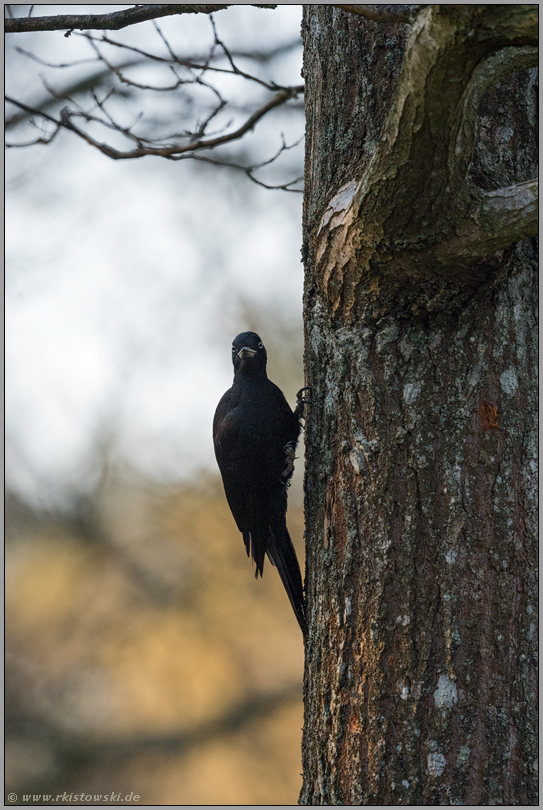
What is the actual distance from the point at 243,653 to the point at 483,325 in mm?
4082

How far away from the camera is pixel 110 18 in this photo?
2.01 metres

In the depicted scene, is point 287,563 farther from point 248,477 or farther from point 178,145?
point 178,145

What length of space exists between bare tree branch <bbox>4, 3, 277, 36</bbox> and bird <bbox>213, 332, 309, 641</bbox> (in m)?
1.41

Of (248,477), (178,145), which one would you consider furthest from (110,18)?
(248,477)

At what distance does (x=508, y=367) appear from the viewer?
1741 mm

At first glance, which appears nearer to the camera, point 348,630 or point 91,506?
point 348,630

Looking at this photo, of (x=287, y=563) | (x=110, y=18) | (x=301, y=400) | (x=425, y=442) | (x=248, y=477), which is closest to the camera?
(x=425, y=442)

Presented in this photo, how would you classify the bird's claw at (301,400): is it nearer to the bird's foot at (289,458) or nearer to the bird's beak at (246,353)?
the bird's foot at (289,458)

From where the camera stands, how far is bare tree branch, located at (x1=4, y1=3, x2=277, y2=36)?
1.95 metres

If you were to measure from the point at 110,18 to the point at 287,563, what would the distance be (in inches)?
88.0

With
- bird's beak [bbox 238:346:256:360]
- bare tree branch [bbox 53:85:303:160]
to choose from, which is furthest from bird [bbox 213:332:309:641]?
bare tree branch [bbox 53:85:303:160]

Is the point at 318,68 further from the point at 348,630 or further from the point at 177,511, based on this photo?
the point at 177,511

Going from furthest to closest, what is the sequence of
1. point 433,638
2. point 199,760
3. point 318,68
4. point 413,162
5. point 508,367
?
point 199,760
point 318,68
point 508,367
point 433,638
point 413,162

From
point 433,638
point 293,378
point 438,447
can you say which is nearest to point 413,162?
point 438,447
